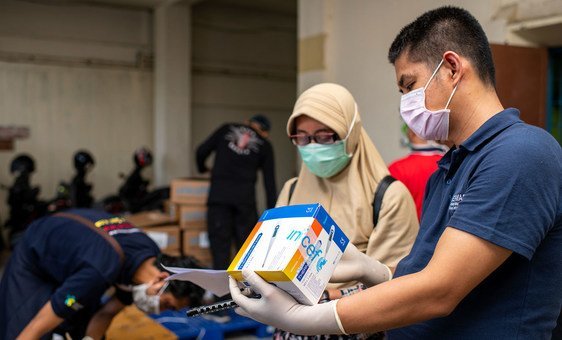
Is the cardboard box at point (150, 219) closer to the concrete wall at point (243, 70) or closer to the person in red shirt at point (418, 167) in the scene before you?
the concrete wall at point (243, 70)

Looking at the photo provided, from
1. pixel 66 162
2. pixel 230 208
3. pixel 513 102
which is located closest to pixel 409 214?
pixel 513 102

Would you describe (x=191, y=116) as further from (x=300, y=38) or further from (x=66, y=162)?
(x=300, y=38)

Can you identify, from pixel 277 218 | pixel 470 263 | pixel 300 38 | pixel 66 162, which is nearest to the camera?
pixel 470 263

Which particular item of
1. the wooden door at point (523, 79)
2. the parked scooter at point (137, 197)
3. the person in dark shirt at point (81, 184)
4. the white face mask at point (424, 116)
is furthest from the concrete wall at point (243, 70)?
the white face mask at point (424, 116)

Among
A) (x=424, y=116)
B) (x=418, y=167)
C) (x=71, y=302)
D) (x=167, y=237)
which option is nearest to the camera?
(x=424, y=116)

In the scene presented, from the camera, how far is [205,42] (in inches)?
295

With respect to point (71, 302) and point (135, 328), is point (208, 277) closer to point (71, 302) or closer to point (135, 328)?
point (71, 302)

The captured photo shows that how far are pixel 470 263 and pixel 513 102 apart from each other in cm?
230

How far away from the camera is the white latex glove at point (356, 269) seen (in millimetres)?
1246

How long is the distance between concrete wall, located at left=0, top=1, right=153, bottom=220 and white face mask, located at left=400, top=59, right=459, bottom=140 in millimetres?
6309

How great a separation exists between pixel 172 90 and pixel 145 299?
5000 mm

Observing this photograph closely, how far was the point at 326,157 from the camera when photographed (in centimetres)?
176

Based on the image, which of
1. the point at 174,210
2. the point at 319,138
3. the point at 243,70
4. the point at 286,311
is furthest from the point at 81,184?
the point at 286,311

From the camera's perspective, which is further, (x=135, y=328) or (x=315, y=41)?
(x=315, y=41)
